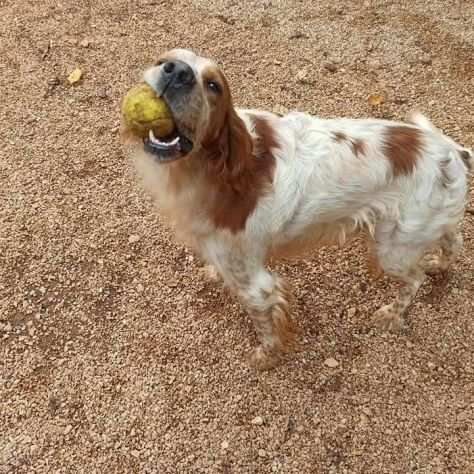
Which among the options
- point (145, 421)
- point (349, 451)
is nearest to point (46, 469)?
point (145, 421)

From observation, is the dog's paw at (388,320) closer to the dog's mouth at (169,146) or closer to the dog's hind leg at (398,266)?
the dog's hind leg at (398,266)

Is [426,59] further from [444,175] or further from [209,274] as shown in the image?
[209,274]

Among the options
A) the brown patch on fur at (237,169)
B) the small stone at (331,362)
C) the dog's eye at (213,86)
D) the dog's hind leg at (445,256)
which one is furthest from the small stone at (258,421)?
the dog's eye at (213,86)

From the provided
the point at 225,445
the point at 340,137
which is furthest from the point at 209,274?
the point at 340,137

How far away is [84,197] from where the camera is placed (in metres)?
4.91

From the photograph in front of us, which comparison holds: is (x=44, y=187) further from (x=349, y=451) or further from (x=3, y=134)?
(x=349, y=451)

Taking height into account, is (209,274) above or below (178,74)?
below

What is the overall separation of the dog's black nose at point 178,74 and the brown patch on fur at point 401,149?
1.19m

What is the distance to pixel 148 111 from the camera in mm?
2811

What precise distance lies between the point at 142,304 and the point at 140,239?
553 mm

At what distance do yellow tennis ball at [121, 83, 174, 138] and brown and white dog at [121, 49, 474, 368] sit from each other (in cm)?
6

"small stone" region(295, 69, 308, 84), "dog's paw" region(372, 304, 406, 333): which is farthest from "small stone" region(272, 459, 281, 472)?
"small stone" region(295, 69, 308, 84)

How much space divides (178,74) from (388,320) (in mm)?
2340

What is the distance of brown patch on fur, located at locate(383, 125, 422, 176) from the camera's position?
335 cm
